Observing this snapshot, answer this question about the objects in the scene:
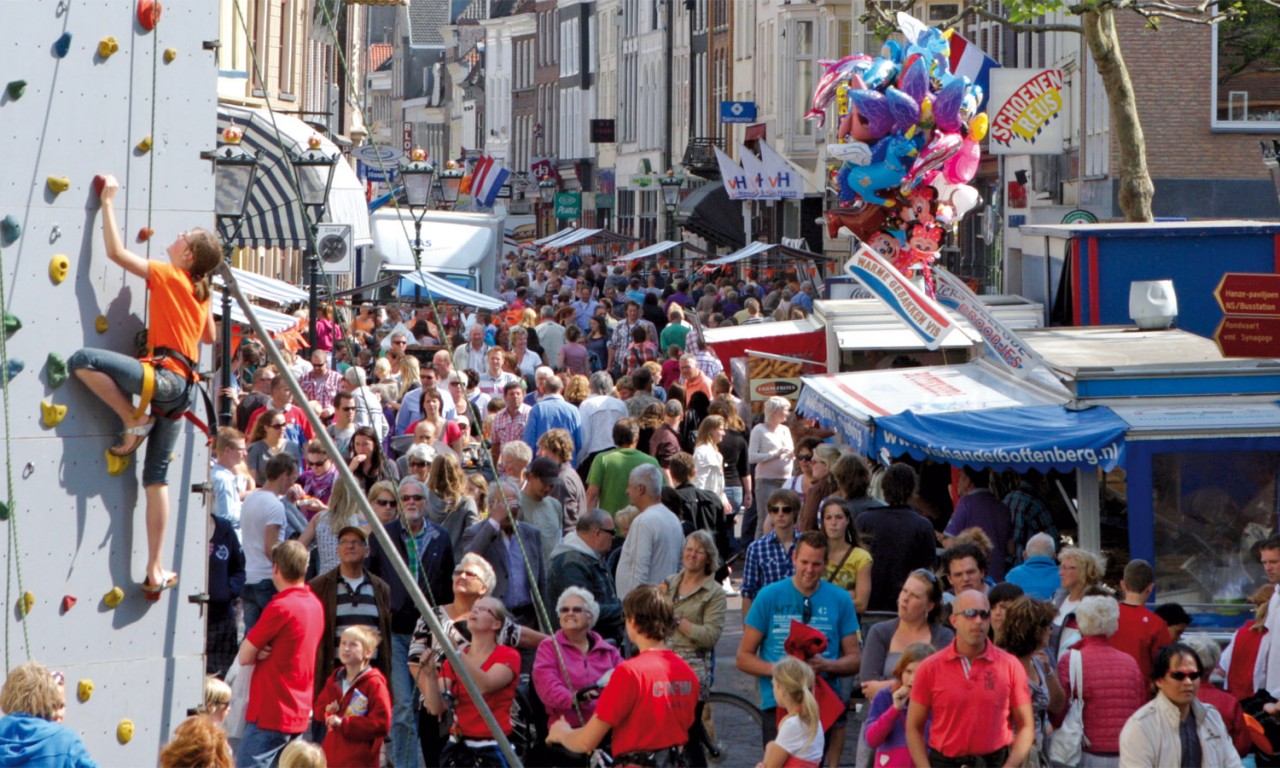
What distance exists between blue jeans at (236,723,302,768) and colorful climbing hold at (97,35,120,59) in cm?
327

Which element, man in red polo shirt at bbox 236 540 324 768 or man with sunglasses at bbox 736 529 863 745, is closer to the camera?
man in red polo shirt at bbox 236 540 324 768

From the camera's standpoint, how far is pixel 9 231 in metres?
6.14

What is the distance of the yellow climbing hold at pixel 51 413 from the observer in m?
6.25

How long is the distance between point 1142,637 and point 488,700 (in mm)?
3062

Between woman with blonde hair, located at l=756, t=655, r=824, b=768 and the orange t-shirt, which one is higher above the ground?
the orange t-shirt

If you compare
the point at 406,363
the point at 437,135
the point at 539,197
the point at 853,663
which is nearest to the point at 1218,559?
the point at 853,663

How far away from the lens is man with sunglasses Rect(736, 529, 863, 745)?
30.4 feet

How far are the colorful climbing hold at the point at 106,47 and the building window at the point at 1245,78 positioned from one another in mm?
22845

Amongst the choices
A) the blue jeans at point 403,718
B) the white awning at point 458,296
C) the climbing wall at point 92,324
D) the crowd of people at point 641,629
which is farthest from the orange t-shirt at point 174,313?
the white awning at point 458,296

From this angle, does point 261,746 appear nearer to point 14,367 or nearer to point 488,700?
point 488,700

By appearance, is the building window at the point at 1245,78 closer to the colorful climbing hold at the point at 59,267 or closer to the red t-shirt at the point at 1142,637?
the red t-shirt at the point at 1142,637

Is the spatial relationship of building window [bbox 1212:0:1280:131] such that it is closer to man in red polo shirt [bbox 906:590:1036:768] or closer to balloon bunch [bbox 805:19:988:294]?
balloon bunch [bbox 805:19:988:294]

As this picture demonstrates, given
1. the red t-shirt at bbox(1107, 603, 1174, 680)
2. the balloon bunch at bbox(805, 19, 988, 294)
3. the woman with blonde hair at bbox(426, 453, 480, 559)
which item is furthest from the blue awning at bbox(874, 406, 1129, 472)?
the balloon bunch at bbox(805, 19, 988, 294)

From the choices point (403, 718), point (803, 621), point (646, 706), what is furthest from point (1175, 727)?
point (403, 718)
